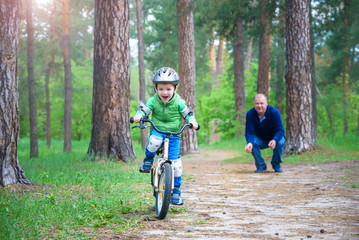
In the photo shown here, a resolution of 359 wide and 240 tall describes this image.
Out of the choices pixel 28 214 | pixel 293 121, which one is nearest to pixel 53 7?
pixel 293 121

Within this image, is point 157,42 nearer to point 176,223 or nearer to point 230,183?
point 230,183

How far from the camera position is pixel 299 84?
511 inches

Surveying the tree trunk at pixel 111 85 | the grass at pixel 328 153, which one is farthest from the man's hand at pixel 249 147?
the tree trunk at pixel 111 85

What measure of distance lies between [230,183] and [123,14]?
5424mm

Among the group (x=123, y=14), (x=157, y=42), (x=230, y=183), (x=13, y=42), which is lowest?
(x=230, y=183)

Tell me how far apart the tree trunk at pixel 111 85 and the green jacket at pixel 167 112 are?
5.45 m

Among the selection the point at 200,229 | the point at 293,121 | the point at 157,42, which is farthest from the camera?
the point at 157,42

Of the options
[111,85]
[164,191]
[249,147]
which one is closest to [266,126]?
[249,147]

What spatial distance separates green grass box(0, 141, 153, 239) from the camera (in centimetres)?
462

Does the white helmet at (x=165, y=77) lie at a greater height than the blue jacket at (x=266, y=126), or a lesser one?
greater

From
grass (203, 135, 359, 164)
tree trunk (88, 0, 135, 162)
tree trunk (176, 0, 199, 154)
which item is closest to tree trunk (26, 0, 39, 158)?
tree trunk (176, 0, 199, 154)

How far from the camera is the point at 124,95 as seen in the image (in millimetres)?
11414

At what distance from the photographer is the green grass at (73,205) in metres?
4.62

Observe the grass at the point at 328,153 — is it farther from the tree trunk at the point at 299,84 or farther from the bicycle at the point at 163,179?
the bicycle at the point at 163,179
